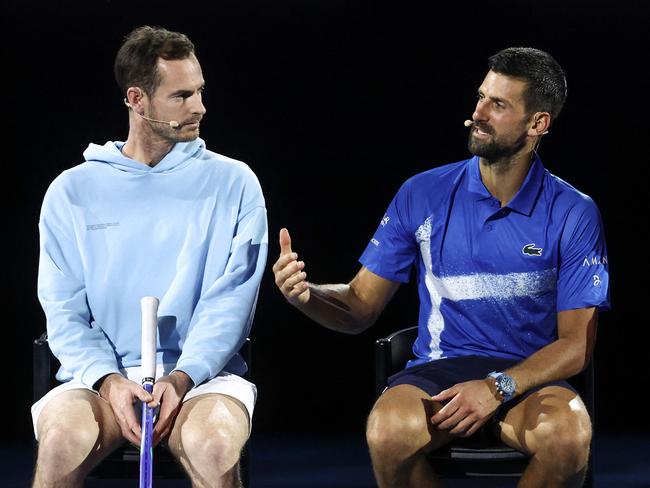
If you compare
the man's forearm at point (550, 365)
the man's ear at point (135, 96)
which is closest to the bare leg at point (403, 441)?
the man's forearm at point (550, 365)

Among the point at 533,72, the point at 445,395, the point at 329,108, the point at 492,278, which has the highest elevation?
the point at 533,72

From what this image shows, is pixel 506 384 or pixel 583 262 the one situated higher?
pixel 583 262

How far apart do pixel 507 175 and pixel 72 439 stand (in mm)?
1445

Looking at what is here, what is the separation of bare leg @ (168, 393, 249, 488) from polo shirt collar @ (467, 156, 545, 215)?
980mm

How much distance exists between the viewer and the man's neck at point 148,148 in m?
3.57

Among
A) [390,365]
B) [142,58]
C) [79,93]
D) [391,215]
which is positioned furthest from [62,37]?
[390,365]

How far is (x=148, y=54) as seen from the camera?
11.5 ft

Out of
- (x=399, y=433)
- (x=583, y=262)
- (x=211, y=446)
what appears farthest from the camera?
(x=583, y=262)

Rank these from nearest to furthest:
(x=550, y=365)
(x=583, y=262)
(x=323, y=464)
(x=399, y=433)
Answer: (x=399, y=433) → (x=550, y=365) → (x=583, y=262) → (x=323, y=464)

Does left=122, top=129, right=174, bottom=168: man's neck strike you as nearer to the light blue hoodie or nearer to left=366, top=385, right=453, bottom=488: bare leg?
the light blue hoodie

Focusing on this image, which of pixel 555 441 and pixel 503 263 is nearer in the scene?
pixel 555 441

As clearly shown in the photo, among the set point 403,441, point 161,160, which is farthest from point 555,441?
point 161,160

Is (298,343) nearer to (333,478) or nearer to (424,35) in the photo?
(333,478)

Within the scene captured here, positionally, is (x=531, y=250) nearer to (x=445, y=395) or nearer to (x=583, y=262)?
(x=583, y=262)
